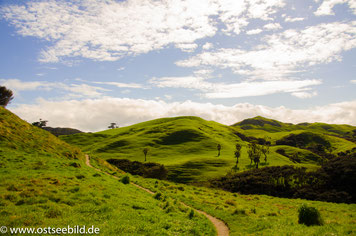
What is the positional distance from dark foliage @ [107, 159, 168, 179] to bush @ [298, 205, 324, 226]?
63.9 meters

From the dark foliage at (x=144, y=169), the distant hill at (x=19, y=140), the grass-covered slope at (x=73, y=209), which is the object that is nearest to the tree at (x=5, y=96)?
the dark foliage at (x=144, y=169)

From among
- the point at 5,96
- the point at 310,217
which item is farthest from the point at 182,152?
the point at 310,217

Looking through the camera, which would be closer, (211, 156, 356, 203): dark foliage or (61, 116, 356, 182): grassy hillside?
(211, 156, 356, 203): dark foliage

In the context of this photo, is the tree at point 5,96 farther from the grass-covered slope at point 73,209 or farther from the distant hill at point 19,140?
the grass-covered slope at point 73,209

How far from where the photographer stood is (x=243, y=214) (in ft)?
79.9

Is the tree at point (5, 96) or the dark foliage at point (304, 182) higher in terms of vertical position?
the tree at point (5, 96)

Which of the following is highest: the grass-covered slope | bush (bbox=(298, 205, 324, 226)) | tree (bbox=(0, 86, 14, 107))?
tree (bbox=(0, 86, 14, 107))

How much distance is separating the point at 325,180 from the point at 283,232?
4984cm

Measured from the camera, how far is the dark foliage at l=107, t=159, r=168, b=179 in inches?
3142

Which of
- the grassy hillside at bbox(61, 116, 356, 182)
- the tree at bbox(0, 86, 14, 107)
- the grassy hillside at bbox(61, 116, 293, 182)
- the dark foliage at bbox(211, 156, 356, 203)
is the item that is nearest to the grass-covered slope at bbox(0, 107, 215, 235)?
the dark foliage at bbox(211, 156, 356, 203)

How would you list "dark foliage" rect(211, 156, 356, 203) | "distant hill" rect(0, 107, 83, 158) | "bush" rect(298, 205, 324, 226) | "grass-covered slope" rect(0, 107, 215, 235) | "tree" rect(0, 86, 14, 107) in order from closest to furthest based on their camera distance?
1. "grass-covered slope" rect(0, 107, 215, 235)
2. "bush" rect(298, 205, 324, 226)
3. "distant hill" rect(0, 107, 83, 158)
4. "dark foliage" rect(211, 156, 356, 203)
5. "tree" rect(0, 86, 14, 107)

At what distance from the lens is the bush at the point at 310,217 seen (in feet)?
60.5

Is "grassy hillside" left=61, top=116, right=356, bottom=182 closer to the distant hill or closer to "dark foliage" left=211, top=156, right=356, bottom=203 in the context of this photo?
"dark foliage" left=211, top=156, right=356, bottom=203

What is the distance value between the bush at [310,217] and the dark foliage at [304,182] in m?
33.2
